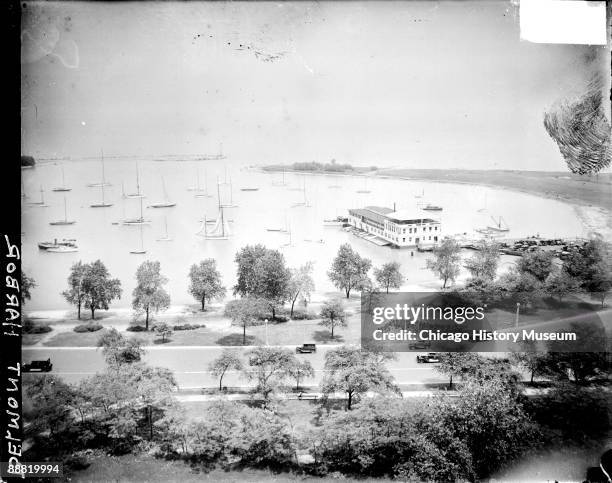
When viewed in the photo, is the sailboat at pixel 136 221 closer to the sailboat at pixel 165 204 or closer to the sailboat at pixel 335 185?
the sailboat at pixel 165 204

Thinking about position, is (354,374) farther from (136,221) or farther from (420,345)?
(136,221)

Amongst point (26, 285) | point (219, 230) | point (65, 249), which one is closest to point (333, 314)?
point (219, 230)

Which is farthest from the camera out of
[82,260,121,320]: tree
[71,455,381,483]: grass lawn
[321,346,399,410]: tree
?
[82,260,121,320]: tree

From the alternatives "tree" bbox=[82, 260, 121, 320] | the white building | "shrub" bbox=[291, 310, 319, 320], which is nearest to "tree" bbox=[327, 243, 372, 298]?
the white building

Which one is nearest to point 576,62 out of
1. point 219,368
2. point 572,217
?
point 572,217

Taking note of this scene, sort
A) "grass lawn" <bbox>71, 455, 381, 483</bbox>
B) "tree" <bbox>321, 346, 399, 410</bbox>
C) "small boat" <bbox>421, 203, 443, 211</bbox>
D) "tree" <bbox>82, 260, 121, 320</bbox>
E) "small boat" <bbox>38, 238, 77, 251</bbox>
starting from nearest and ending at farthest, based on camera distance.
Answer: "grass lawn" <bbox>71, 455, 381, 483</bbox> < "tree" <bbox>321, 346, 399, 410</bbox> < "small boat" <bbox>38, 238, 77, 251</bbox> < "tree" <bbox>82, 260, 121, 320</bbox> < "small boat" <bbox>421, 203, 443, 211</bbox>

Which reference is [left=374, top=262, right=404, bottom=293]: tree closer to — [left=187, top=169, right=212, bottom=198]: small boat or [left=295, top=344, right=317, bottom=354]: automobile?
[left=295, top=344, right=317, bottom=354]: automobile
